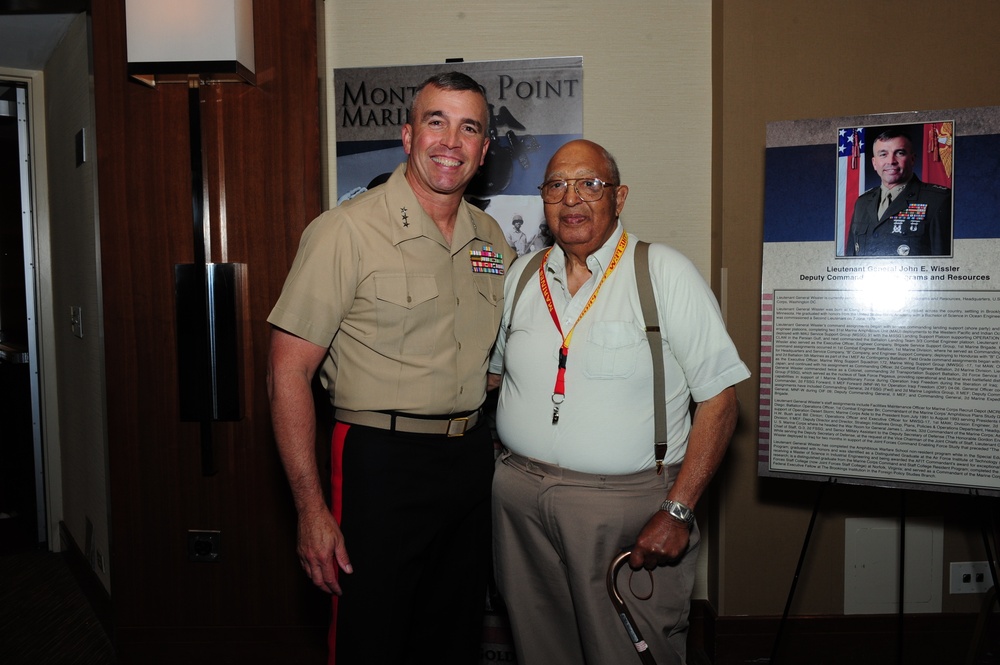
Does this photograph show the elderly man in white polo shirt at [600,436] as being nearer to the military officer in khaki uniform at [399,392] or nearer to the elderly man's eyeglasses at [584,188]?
the elderly man's eyeglasses at [584,188]

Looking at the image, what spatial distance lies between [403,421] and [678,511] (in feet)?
2.45

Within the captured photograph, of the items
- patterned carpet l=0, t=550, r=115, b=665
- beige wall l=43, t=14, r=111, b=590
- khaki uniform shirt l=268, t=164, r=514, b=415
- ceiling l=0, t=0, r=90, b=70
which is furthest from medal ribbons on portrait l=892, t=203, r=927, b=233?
patterned carpet l=0, t=550, r=115, b=665

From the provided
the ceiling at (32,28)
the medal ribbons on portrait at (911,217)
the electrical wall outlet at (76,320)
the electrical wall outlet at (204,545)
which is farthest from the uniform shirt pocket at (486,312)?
the electrical wall outlet at (76,320)

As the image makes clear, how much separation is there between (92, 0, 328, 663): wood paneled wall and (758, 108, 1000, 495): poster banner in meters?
1.70

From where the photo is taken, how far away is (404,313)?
5.98 feet

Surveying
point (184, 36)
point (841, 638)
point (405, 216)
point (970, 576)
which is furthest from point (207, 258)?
point (970, 576)

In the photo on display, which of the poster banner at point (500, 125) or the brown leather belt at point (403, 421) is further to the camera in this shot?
the poster banner at point (500, 125)

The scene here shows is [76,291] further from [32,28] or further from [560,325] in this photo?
[560,325]

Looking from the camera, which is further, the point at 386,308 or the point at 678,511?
the point at 386,308

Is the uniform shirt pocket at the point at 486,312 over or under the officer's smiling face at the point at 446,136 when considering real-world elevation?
under

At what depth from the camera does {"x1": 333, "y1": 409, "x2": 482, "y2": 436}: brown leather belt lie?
5.90 ft

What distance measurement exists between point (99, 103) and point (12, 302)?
2055 millimetres

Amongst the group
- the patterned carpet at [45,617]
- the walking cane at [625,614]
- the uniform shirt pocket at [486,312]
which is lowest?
the patterned carpet at [45,617]

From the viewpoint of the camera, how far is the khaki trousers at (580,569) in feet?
5.70
